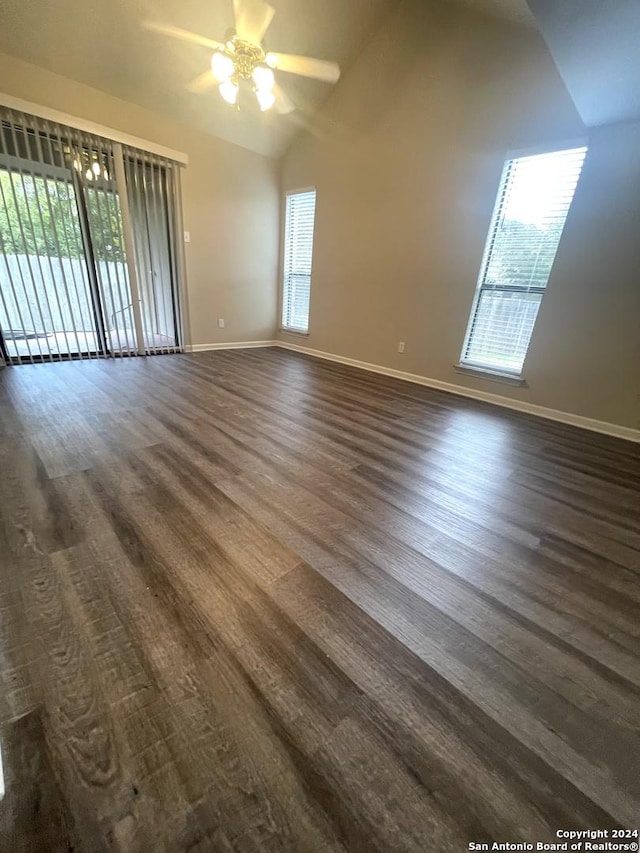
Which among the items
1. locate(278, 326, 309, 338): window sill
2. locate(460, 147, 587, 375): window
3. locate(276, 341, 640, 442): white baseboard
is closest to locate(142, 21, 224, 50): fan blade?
locate(460, 147, 587, 375): window

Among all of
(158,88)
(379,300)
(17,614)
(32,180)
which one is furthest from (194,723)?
(158,88)

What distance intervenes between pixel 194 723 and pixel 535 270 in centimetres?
403

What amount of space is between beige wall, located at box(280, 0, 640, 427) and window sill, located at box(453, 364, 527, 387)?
7 centimetres

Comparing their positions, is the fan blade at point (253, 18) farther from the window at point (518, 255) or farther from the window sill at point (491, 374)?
the window sill at point (491, 374)

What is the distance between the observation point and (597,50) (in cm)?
214

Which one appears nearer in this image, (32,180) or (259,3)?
(259,3)

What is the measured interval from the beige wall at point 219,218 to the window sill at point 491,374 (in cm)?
342

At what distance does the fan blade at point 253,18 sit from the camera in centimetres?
266

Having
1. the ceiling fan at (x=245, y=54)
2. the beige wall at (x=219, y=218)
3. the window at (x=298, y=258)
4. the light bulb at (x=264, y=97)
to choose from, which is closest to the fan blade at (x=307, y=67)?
the ceiling fan at (x=245, y=54)

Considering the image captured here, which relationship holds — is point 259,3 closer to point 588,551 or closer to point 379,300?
point 379,300

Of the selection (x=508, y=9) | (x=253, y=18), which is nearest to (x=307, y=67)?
(x=253, y=18)

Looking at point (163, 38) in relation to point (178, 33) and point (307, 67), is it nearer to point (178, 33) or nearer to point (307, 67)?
point (178, 33)

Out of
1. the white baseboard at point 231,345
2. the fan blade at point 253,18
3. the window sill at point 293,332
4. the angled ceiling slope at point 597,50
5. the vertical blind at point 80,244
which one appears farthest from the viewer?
the window sill at point 293,332

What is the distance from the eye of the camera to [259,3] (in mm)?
2770
